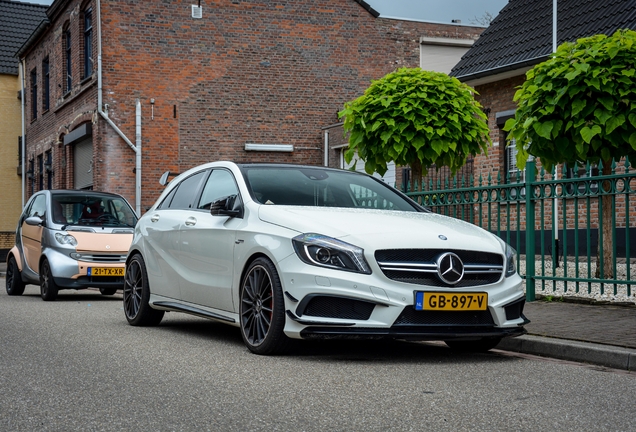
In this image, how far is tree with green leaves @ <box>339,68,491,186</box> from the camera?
46.8ft

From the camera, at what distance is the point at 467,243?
274 inches

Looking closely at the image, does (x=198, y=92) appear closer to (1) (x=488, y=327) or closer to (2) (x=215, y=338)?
(2) (x=215, y=338)

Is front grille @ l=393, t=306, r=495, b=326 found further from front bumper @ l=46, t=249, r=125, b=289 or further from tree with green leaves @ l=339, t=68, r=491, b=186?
front bumper @ l=46, t=249, r=125, b=289

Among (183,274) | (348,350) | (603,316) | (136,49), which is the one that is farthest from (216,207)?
(136,49)

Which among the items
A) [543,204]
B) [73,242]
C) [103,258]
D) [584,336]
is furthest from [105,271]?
[584,336]

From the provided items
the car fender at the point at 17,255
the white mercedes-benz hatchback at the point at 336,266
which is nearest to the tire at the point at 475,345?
the white mercedes-benz hatchback at the point at 336,266

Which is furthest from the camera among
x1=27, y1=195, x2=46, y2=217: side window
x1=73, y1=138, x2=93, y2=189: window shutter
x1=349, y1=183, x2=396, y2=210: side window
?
x1=73, y1=138, x2=93, y2=189: window shutter

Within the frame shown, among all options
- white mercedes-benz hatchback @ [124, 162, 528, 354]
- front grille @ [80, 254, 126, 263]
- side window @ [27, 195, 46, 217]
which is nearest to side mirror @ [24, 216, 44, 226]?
side window @ [27, 195, 46, 217]

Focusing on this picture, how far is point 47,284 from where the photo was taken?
14.0 meters

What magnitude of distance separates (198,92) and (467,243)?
886 inches

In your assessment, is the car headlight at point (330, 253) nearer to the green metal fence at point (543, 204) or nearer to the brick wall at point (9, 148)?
the green metal fence at point (543, 204)

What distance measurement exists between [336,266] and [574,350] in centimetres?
198

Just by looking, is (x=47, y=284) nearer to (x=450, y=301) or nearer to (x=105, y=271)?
(x=105, y=271)

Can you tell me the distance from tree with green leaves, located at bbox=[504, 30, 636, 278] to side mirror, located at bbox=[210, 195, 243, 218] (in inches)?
185
